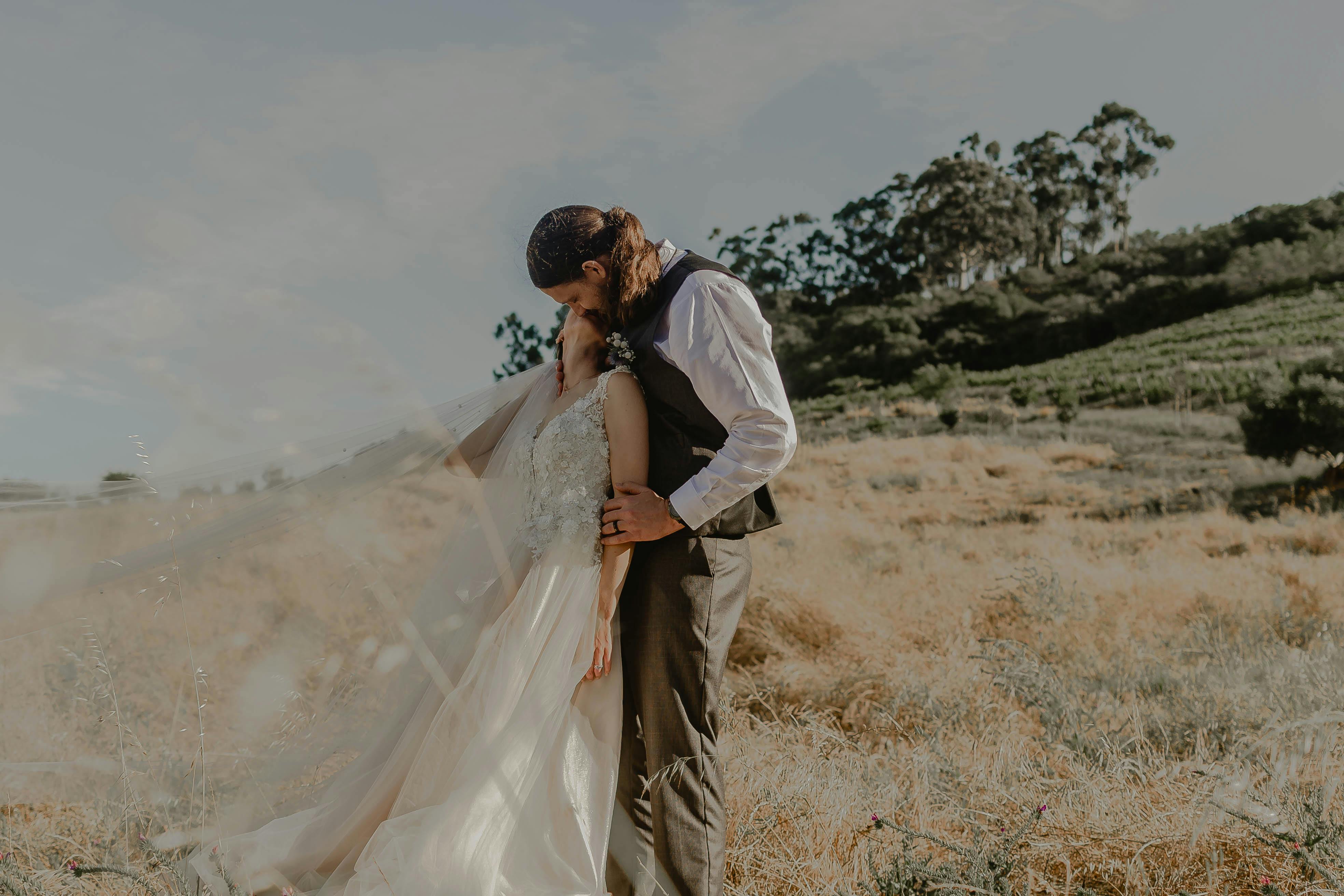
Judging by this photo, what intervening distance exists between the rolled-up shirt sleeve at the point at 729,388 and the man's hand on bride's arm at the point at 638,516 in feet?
0.17

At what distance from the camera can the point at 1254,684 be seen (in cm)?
387

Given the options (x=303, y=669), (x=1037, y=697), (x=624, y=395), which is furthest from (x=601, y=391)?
(x=1037, y=697)

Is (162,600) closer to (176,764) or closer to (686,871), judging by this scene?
(176,764)

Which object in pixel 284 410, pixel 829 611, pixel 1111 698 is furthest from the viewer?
pixel 829 611

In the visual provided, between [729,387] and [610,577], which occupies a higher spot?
[729,387]

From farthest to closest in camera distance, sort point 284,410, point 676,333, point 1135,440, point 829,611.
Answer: point 1135,440 → point 829,611 → point 284,410 → point 676,333

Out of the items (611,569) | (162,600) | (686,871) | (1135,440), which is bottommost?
(1135,440)

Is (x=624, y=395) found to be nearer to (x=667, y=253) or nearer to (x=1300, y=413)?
(x=667, y=253)

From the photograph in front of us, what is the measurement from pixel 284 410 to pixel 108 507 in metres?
0.53

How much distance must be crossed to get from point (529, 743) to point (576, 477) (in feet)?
2.29

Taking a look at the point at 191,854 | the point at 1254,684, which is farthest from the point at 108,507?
the point at 1254,684

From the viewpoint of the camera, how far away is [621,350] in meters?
2.14

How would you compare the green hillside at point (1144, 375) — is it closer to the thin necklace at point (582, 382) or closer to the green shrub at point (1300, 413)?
the green shrub at point (1300, 413)

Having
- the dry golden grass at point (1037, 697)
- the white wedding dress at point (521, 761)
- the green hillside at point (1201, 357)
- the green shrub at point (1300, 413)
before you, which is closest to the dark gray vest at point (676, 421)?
the white wedding dress at point (521, 761)
